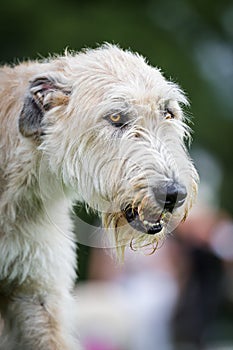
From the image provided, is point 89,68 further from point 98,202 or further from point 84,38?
point 84,38

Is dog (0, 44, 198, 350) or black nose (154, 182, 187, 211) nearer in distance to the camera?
black nose (154, 182, 187, 211)

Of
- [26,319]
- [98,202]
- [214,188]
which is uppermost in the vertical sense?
[214,188]

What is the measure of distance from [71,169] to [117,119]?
0.43 metres

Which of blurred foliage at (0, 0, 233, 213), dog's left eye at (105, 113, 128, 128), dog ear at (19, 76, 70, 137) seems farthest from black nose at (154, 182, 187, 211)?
blurred foliage at (0, 0, 233, 213)

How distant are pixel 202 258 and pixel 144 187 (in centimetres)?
598

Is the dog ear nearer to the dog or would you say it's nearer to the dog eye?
the dog

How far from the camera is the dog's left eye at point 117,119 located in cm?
666

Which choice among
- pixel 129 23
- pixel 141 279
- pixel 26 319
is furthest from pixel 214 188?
pixel 26 319

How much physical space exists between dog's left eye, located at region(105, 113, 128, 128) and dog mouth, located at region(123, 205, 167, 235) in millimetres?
484

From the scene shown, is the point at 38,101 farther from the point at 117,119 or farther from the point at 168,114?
the point at 168,114

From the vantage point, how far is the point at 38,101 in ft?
22.8

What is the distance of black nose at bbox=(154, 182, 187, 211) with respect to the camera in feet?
20.9

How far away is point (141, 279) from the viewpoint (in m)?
13.5

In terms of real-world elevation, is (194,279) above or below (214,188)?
below
